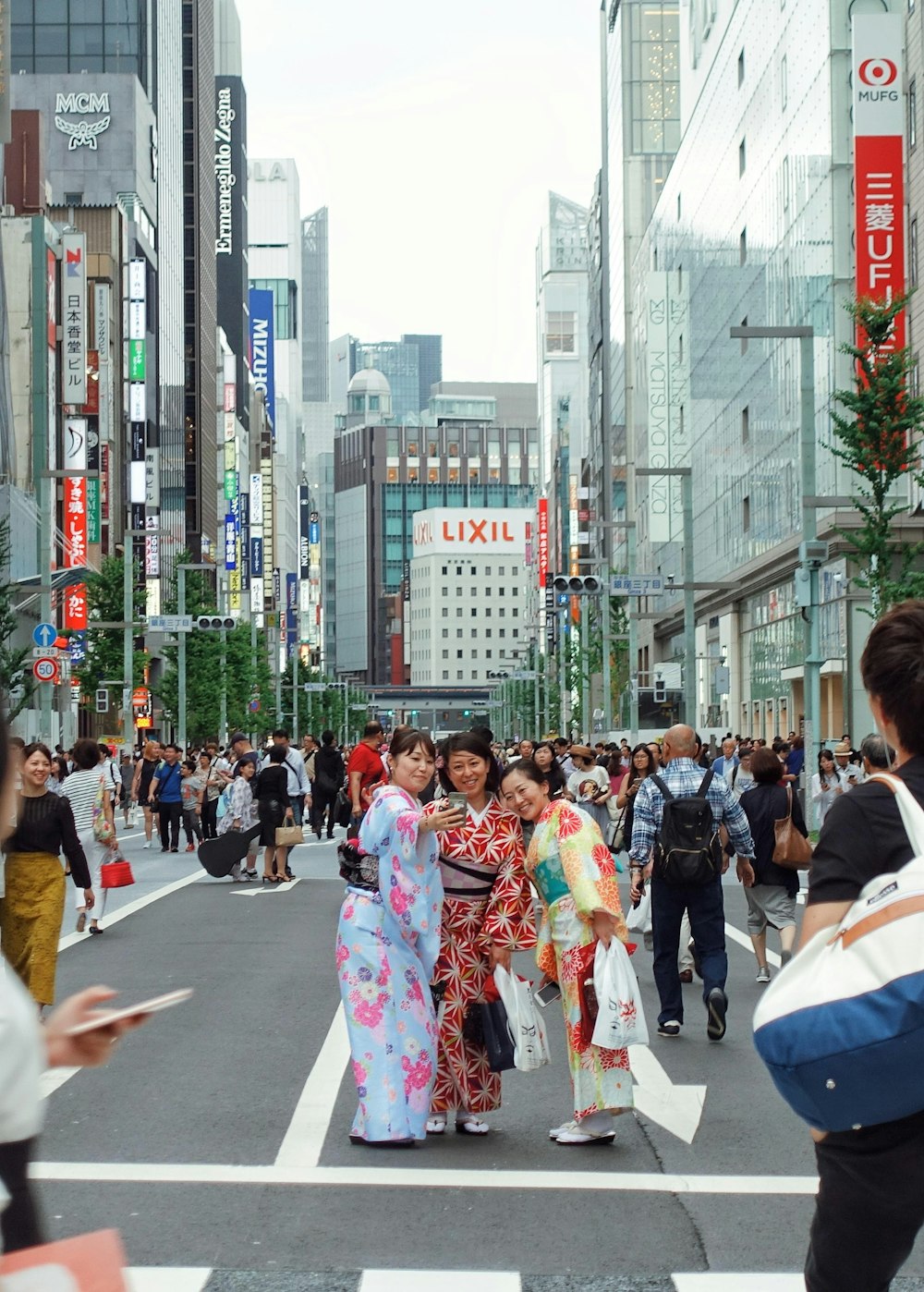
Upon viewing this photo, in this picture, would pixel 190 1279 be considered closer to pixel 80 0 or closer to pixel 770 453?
pixel 770 453

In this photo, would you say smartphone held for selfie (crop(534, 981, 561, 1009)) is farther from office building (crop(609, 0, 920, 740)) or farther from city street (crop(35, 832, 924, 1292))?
office building (crop(609, 0, 920, 740))

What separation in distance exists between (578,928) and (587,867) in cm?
26

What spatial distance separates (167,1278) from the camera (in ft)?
18.5

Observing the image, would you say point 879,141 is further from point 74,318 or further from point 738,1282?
point 738,1282

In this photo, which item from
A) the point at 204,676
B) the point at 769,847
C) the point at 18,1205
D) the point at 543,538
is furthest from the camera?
the point at 543,538

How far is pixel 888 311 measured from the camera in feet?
92.3

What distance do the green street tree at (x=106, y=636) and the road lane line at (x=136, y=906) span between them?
110 feet

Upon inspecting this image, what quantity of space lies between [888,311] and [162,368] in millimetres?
66396

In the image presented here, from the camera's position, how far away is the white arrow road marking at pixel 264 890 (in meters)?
21.3

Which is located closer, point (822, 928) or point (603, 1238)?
point (822, 928)

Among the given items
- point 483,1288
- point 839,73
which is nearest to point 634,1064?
point 483,1288

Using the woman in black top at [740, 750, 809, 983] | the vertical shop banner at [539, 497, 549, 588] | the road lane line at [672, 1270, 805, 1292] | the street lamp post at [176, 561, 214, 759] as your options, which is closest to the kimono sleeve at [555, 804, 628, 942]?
the road lane line at [672, 1270, 805, 1292]

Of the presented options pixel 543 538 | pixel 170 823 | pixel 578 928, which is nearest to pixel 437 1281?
pixel 578 928

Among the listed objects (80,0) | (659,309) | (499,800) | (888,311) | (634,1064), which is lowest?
(634,1064)
